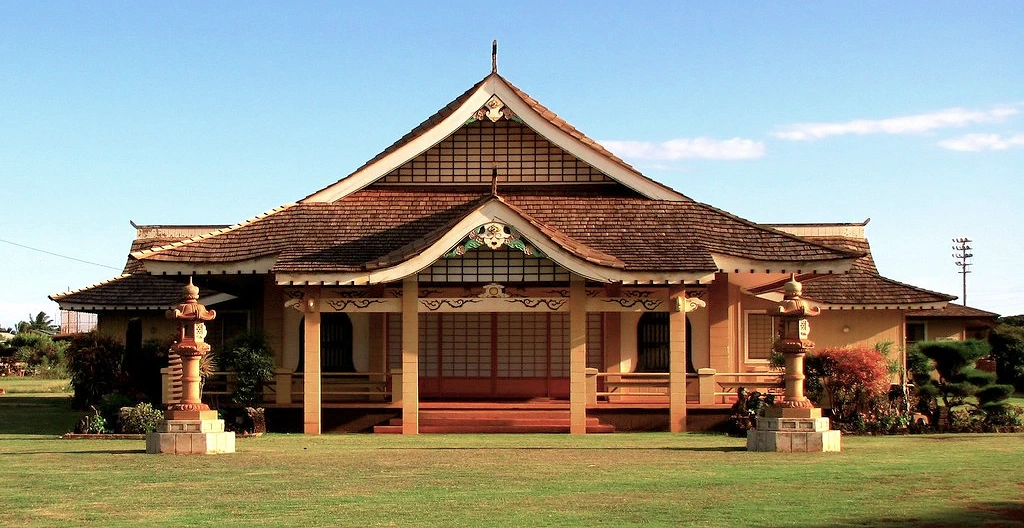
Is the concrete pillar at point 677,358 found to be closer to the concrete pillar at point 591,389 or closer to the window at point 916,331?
the concrete pillar at point 591,389

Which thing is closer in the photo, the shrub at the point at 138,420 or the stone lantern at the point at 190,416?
the stone lantern at the point at 190,416

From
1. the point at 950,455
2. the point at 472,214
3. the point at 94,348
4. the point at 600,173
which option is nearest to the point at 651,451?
the point at 950,455

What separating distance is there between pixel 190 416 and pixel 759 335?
17.0m

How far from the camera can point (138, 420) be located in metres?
24.7

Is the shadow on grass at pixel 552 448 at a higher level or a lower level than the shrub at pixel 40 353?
lower

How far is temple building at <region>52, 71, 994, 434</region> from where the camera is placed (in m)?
25.7

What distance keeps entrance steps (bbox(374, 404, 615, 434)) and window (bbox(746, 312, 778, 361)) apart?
7660 mm

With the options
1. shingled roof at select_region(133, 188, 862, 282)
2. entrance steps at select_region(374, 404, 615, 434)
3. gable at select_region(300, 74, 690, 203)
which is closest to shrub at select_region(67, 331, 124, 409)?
shingled roof at select_region(133, 188, 862, 282)

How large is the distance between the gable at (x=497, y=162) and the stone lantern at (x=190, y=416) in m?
8.85

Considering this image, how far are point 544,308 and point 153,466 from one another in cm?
952

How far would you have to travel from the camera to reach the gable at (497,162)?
96.4ft

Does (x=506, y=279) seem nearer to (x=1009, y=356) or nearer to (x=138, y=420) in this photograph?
(x=138, y=420)

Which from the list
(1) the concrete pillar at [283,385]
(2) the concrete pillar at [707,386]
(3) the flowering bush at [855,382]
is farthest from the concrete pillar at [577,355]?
(1) the concrete pillar at [283,385]

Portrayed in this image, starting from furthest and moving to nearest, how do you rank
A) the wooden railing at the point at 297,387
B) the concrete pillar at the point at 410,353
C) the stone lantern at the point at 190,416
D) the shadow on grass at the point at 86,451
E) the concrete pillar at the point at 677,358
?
the wooden railing at the point at 297,387
the concrete pillar at the point at 677,358
the concrete pillar at the point at 410,353
the shadow on grass at the point at 86,451
the stone lantern at the point at 190,416
